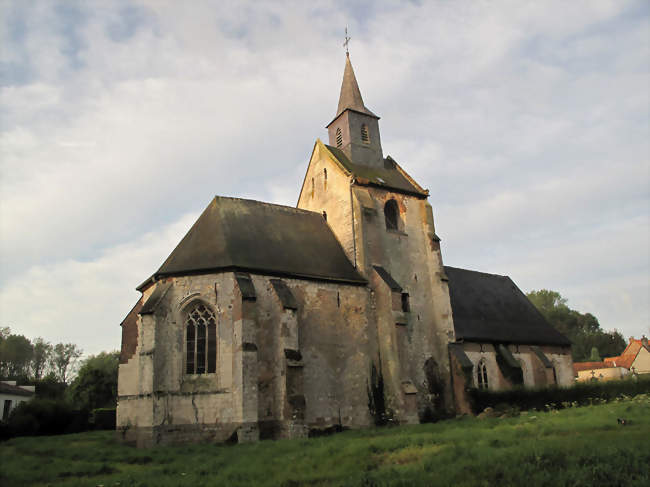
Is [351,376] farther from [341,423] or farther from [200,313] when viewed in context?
[200,313]

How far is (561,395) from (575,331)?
58719 mm

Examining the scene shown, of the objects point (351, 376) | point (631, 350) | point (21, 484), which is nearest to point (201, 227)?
point (351, 376)

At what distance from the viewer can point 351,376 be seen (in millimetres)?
22344

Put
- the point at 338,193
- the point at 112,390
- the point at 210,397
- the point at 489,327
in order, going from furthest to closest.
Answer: the point at 112,390, the point at 489,327, the point at 338,193, the point at 210,397

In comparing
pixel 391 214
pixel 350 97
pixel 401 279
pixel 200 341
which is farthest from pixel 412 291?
pixel 350 97

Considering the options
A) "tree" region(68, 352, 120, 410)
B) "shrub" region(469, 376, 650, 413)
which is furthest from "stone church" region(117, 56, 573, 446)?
"tree" region(68, 352, 120, 410)

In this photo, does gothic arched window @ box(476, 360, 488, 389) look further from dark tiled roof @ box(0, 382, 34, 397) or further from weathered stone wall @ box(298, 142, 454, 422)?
dark tiled roof @ box(0, 382, 34, 397)

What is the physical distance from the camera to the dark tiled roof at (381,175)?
26984 millimetres

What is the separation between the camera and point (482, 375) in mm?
28391

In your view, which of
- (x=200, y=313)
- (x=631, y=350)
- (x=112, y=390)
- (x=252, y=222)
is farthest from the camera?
(x=631, y=350)

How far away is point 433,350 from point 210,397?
11.5m

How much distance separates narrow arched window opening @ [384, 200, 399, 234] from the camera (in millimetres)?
27309

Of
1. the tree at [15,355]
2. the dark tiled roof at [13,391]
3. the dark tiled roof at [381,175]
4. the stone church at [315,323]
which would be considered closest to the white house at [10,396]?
the dark tiled roof at [13,391]

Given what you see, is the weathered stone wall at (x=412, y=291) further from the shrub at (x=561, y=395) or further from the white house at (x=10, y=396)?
the white house at (x=10, y=396)
